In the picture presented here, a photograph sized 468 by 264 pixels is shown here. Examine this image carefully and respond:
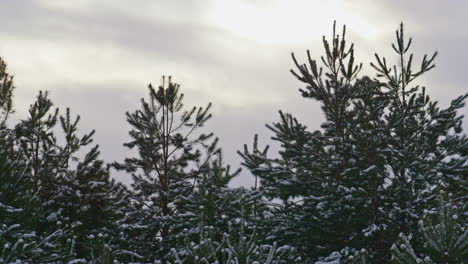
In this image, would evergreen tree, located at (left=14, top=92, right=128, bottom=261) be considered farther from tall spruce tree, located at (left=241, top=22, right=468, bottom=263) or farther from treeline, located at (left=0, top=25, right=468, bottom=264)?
tall spruce tree, located at (left=241, top=22, right=468, bottom=263)

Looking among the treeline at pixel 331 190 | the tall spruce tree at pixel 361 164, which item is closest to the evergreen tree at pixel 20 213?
the treeline at pixel 331 190

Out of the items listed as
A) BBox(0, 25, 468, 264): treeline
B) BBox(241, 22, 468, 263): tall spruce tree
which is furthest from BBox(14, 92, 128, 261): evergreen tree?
BBox(241, 22, 468, 263): tall spruce tree

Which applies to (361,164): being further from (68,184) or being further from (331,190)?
(68,184)

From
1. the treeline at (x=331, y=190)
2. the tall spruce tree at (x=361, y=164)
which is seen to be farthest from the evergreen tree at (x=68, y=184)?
the tall spruce tree at (x=361, y=164)

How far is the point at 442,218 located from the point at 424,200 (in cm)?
512

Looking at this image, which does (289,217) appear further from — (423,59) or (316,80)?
(423,59)

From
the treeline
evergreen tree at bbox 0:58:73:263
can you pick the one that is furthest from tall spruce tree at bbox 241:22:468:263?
evergreen tree at bbox 0:58:73:263

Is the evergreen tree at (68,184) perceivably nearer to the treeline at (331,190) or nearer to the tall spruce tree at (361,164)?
the treeline at (331,190)

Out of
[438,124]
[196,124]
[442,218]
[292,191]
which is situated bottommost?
[442,218]

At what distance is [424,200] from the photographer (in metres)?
13.2

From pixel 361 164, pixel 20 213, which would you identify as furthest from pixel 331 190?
pixel 20 213

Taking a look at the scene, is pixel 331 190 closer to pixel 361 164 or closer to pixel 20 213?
pixel 361 164

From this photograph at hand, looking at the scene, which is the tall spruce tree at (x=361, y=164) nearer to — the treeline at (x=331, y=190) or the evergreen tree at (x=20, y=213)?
the treeline at (x=331, y=190)

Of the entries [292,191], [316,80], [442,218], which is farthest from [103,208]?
[442,218]
